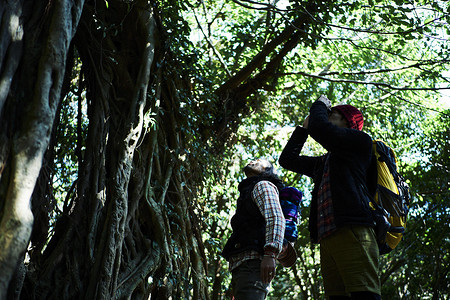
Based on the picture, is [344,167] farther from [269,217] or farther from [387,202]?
[269,217]

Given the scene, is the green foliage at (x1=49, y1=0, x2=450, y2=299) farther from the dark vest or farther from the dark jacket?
the dark jacket

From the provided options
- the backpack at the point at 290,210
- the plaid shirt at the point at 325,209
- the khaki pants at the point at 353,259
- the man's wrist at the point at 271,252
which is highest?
the backpack at the point at 290,210

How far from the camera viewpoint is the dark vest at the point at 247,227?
3.07m

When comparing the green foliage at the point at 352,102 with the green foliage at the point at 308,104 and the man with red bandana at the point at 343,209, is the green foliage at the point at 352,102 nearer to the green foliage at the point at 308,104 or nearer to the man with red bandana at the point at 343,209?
the green foliage at the point at 308,104

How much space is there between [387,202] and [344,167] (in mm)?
331

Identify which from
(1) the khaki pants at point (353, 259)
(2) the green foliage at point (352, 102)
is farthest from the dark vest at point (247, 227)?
(2) the green foliage at point (352, 102)

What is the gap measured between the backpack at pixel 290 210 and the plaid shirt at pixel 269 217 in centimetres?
21

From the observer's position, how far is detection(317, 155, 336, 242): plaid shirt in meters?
2.67

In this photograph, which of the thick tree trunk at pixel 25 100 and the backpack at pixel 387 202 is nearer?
the thick tree trunk at pixel 25 100

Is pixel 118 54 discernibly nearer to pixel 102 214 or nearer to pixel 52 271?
pixel 102 214

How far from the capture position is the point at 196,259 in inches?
180

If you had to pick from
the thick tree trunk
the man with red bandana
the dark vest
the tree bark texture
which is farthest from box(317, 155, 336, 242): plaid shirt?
the thick tree trunk

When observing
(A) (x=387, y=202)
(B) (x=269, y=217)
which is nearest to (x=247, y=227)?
(B) (x=269, y=217)

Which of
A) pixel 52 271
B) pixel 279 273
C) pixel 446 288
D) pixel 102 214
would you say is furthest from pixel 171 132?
pixel 279 273
